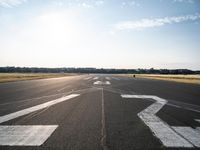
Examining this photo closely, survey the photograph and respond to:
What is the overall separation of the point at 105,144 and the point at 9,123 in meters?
3.20

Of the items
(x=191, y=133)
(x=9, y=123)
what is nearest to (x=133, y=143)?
(x=191, y=133)

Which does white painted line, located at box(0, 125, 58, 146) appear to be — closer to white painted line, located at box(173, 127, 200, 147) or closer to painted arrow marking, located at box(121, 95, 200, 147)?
painted arrow marking, located at box(121, 95, 200, 147)

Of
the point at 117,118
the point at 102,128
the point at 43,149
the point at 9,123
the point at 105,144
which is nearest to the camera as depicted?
the point at 43,149

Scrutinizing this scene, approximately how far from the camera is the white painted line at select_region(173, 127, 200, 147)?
174 inches

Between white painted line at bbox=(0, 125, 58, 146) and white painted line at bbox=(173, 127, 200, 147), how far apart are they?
3.14m

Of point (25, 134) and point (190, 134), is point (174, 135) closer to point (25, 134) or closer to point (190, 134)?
point (190, 134)

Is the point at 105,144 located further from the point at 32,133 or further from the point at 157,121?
the point at 157,121

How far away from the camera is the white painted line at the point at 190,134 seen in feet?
14.5

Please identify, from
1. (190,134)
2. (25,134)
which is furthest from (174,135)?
(25,134)

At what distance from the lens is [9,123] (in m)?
5.96

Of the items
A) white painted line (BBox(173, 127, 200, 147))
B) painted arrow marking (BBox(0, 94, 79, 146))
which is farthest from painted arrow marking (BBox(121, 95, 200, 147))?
painted arrow marking (BBox(0, 94, 79, 146))

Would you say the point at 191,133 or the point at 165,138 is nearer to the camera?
the point at 165,138

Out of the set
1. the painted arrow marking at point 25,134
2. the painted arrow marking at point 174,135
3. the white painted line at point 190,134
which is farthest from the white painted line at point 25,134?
the white painted line at point 190,134

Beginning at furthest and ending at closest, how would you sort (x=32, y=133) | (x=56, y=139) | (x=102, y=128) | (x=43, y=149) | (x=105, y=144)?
(x=102, y=128)
(x=32, y=133)
(x=56, y=139)
(x=105, y=144)
(x=43, y=149)
